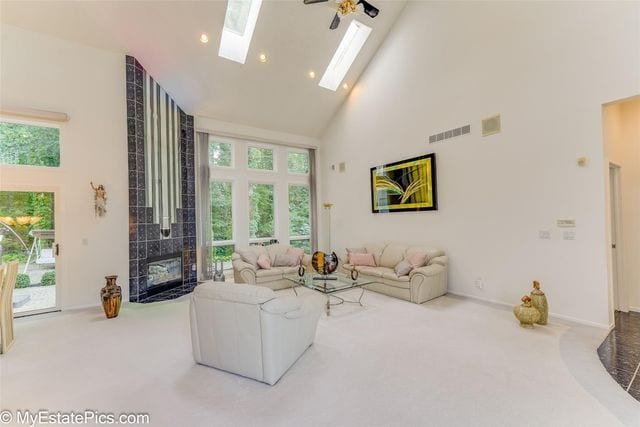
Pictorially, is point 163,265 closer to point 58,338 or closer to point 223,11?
point 58,338

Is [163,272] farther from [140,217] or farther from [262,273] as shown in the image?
[262,273]

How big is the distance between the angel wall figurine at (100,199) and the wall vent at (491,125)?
22.1 ft

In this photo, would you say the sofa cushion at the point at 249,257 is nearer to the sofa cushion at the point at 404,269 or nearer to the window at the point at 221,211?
the window at the point at 221,211

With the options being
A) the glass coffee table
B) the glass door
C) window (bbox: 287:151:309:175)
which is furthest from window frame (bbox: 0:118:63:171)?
window (bbox: 287:151:309:175)

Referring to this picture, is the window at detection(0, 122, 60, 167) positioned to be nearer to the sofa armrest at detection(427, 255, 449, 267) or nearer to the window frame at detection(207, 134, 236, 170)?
the window frame at detection(207, 134, 236, 170)

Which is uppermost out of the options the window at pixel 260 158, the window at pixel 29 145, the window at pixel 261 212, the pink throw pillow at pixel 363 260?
the window at pixel 260 158

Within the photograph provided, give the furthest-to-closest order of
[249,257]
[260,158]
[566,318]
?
[260,158]
[249,257]
[566,318]

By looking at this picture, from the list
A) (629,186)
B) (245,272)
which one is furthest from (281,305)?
(629,186)

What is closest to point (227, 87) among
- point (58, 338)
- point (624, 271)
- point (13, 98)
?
point (13, 98)

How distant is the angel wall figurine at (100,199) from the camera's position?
4.74m

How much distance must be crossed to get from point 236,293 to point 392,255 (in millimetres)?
4008

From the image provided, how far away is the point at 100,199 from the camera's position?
15.7 ft

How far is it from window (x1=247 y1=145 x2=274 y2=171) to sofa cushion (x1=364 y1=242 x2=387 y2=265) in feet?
11.9

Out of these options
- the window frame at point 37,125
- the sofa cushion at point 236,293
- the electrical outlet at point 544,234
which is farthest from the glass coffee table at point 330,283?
the window frame at point 37,125
